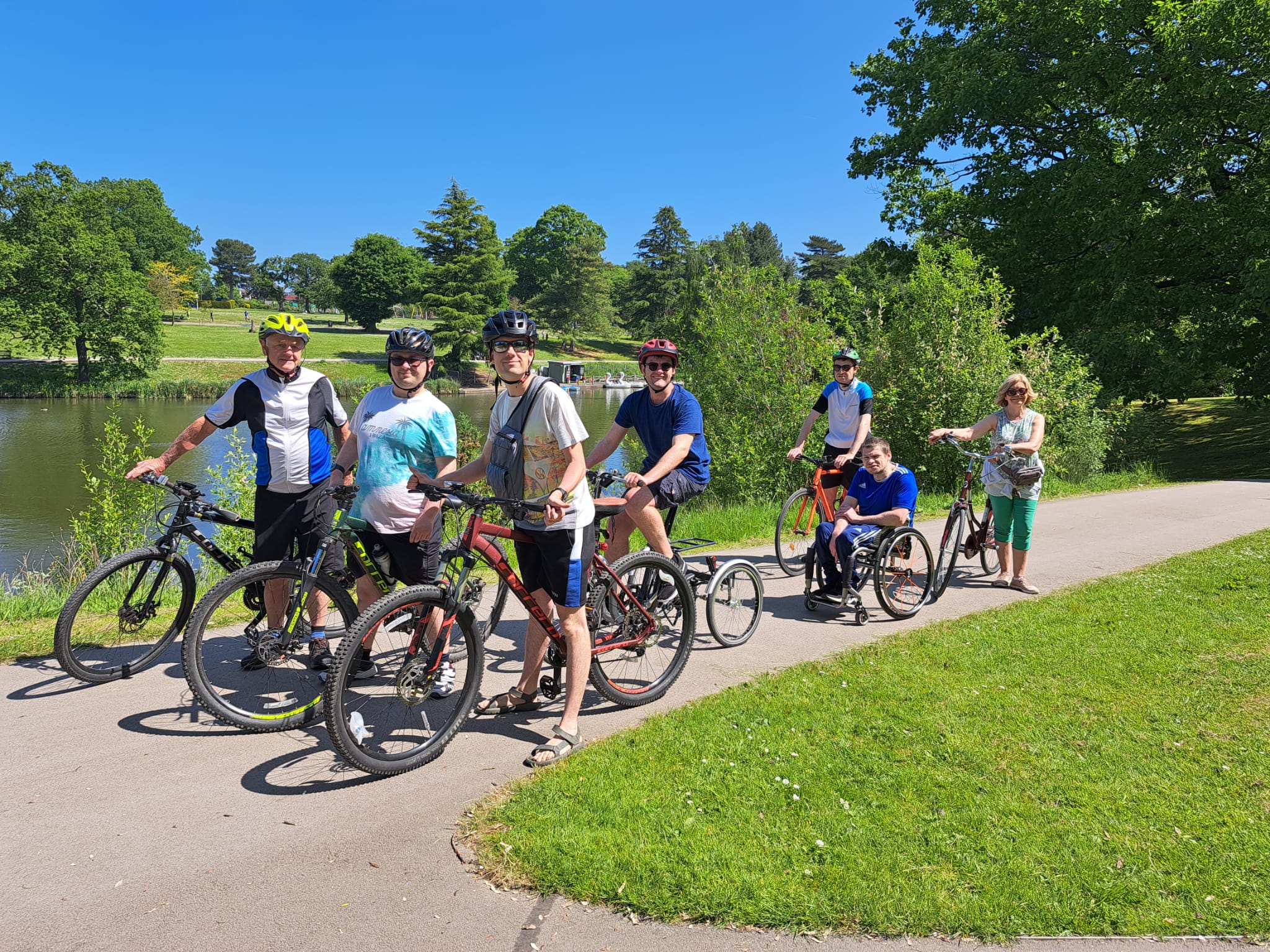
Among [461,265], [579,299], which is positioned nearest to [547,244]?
[579,299]

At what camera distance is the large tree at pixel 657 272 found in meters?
87.2

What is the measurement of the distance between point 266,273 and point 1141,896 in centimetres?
16617

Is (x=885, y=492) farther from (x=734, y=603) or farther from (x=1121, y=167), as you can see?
(x=1121, y=167)

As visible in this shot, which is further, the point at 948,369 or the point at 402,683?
the point at 948,369

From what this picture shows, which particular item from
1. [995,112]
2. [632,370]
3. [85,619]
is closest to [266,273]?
[632,370]

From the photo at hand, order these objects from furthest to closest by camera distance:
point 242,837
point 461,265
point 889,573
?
point 461,265 → point 889,573 → point 242,837

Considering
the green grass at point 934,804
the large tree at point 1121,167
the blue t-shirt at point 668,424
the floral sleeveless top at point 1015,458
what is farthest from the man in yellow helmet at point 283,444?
the large tree at point 1121,167

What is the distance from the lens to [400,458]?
4.61 m

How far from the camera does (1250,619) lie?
6.29 metres

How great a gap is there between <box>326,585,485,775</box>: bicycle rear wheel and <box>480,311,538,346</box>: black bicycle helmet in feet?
4.11

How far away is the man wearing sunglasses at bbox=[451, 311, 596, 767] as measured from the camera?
3.99 m

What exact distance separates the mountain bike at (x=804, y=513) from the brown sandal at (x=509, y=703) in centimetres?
399

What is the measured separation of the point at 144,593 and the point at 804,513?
18.8 feet

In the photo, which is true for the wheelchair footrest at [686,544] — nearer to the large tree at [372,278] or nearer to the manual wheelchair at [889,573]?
the manual wheelchair at [889,573]
